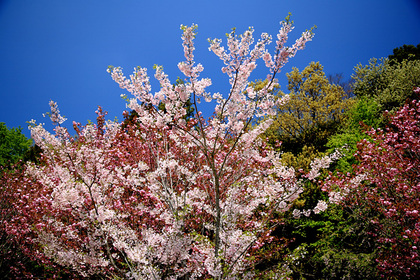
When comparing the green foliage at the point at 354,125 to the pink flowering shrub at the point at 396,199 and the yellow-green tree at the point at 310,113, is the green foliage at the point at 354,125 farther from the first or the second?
the pink flowering shrub at the point at 396,199

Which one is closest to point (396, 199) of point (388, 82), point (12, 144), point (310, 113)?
point (310, 113)

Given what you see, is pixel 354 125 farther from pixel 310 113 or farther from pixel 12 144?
pixel 12 144

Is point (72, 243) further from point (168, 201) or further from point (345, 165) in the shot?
point (345, 165)

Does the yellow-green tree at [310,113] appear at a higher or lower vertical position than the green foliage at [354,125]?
higher

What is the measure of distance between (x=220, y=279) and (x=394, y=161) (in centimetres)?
669

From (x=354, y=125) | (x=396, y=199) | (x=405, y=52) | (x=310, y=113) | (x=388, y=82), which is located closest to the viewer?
(x=396, y=199)

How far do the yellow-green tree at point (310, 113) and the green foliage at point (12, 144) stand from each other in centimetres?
2544

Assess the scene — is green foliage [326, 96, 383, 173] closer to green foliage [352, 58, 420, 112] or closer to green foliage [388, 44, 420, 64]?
green foliage [352, 58, 420, 112]

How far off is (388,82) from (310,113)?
22.9 feet

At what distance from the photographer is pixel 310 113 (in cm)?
1576

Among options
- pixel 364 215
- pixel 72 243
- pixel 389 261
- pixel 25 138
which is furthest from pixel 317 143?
pixel 25 138

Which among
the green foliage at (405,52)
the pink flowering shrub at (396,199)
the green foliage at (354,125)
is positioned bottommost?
the pink flowering shrub at (396,199)

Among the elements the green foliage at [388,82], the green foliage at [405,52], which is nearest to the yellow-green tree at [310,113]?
the green foliage at [388,82]

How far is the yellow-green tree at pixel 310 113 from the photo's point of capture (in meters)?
15.5
